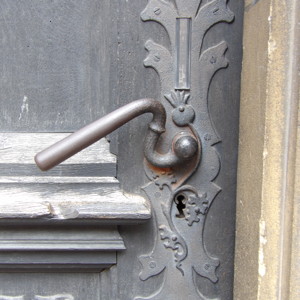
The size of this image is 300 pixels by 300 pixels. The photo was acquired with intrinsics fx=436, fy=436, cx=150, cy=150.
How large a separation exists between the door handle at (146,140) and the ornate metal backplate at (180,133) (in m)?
0.02

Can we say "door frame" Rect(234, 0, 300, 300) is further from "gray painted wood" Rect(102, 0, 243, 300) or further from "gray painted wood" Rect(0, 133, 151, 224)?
"gray painted wood" Rect(0, 133, 151, 224)

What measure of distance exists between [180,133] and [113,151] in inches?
3.7

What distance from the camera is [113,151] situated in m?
0.60

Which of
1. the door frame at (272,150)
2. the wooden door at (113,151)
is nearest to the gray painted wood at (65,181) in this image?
the wooden door at (113,151)

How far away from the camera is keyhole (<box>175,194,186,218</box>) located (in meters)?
0.61

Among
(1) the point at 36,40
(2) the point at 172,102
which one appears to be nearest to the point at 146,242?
(2) the point at 172,102

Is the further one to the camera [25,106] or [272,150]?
[25,106]

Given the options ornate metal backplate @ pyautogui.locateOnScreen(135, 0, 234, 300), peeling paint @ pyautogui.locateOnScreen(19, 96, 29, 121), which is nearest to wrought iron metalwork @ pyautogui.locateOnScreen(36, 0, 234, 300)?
ornate metal backplate @ pyautogui.locateOnScreen(135, 0, 234, 300)

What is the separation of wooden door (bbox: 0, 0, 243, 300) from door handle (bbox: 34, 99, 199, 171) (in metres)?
0.02

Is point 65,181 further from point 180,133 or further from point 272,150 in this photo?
point 272,150

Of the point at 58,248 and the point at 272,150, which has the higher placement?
the point at 272,150

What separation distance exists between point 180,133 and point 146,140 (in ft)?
0.16

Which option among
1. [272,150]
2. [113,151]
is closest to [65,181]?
[113,151]

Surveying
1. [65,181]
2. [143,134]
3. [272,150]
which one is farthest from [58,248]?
[272,150]
